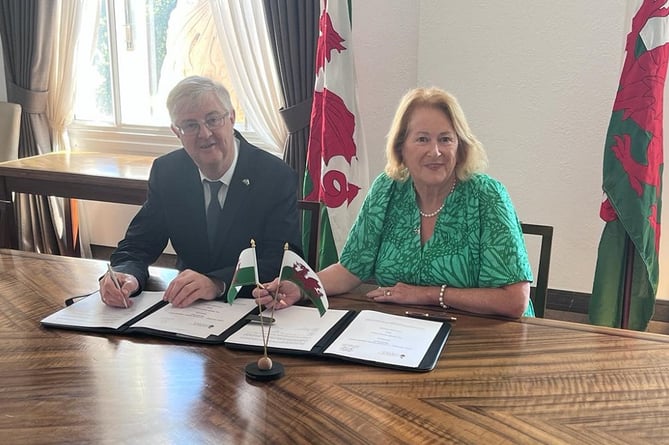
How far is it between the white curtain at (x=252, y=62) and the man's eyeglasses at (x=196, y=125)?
1639 mm

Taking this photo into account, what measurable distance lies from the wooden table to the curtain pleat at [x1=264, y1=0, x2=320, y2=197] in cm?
80

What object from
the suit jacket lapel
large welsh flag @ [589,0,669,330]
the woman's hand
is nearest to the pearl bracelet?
the woman's hand

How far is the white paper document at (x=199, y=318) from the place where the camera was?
151 centimetres

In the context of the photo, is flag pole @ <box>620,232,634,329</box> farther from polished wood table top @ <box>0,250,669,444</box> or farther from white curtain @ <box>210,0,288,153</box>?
white curtain @ <box>210,0,288,153</box>

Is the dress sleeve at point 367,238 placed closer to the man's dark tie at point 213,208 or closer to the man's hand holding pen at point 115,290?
the man's dark tie at point 213,208

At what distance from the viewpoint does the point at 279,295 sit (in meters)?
1.64

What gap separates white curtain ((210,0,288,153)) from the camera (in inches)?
142

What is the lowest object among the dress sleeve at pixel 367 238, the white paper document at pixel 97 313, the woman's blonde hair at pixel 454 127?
the white paper document at pixel 97 313

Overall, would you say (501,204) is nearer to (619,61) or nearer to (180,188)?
(180,188)

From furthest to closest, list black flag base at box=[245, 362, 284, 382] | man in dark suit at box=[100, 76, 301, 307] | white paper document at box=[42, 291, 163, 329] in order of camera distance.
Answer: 1. man in dark suit at box=[100, 76, 301, 307]
2. white paper document at box=[42, 291, 163, 329]
3. black flag base at box=[245, 362, 284, 382]

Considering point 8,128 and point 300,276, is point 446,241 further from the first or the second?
Answer: point 8,128

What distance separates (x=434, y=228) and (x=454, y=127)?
0.29 meters

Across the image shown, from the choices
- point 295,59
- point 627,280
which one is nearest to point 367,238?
point 627,280

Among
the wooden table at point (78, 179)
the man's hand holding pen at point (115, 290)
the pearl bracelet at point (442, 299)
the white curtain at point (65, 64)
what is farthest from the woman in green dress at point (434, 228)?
the white curtain at point (65, 64)
